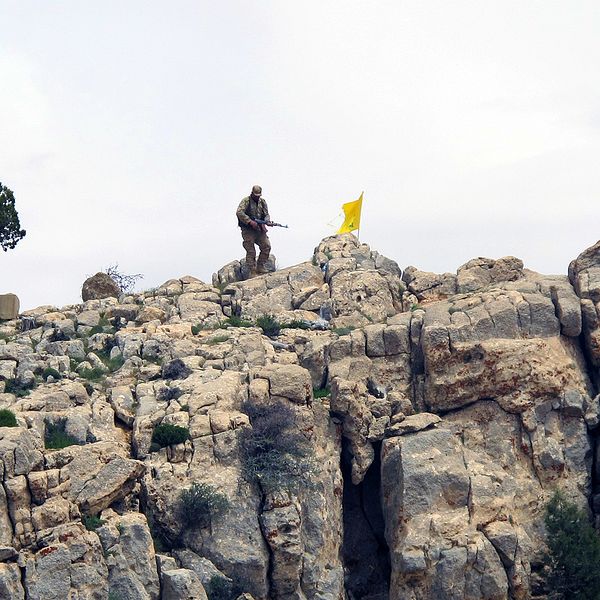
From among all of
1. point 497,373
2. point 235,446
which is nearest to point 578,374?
point 497,373

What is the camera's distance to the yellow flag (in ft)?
241

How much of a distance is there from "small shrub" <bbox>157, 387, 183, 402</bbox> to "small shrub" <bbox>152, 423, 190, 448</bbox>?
8.31 ft

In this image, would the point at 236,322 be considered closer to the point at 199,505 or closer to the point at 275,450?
the point at 275,450

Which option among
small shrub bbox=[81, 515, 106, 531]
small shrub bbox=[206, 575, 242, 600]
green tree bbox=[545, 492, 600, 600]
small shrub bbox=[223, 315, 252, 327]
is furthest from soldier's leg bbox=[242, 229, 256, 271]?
small shrub bbox=[81, 515, 106, 531]

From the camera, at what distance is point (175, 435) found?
55.7m

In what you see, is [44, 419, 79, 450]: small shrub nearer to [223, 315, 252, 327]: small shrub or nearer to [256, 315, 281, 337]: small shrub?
[256, 315, 281, 337]: small shrub

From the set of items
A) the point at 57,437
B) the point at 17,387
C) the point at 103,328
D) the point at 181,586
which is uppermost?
the point at 103,328

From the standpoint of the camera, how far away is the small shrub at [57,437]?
180ft

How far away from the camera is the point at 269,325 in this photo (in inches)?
2527

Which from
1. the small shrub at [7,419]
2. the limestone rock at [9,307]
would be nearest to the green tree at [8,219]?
the limestone rock at [9,307]

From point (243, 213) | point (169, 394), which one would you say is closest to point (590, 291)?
point (243, 213)

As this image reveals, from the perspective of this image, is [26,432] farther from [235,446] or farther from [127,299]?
[127,299]

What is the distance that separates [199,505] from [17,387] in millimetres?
9869

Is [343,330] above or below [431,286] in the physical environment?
below
